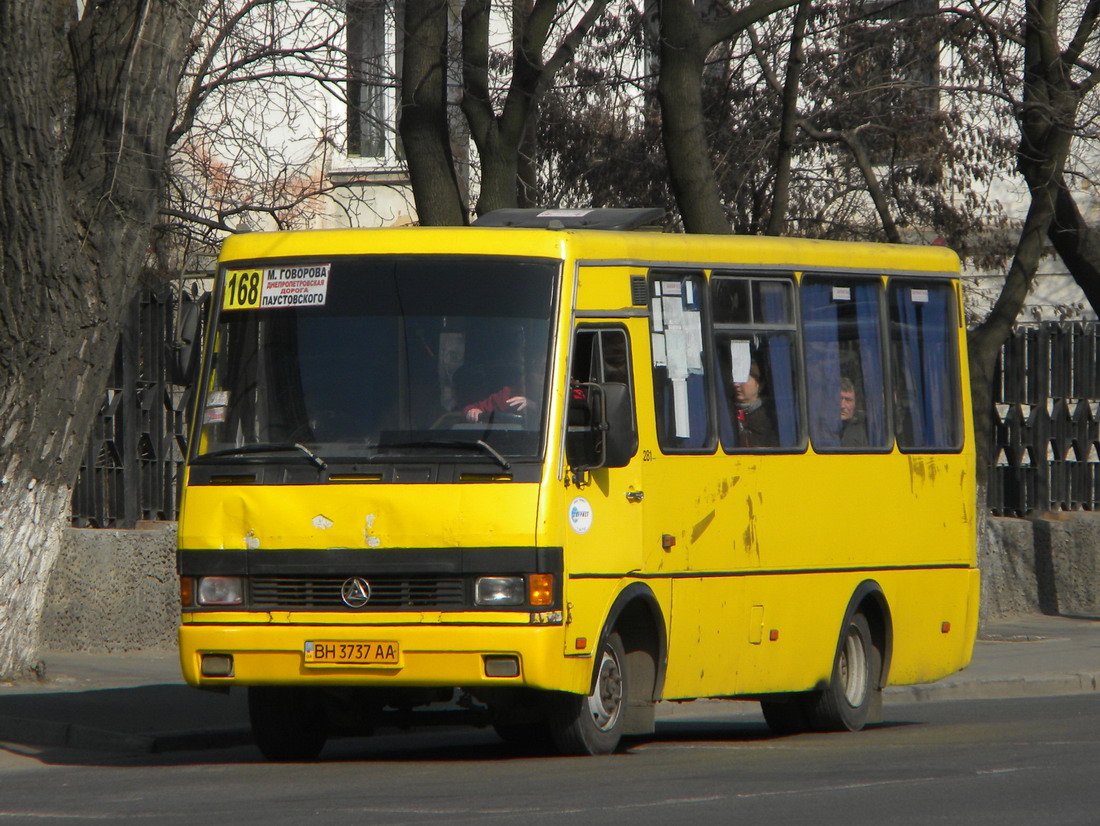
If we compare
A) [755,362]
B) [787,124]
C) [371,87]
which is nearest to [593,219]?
[755,362]

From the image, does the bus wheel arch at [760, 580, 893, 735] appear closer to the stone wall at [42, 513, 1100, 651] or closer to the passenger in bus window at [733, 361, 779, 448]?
the passenger in bus window at [733, 361, 779, 448]

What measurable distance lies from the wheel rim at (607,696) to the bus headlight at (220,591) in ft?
5.87

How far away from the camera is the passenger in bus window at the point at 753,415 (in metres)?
10.7

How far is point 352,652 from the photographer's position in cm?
910

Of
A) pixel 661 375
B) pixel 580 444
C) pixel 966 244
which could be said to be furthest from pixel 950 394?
pixel 966 244

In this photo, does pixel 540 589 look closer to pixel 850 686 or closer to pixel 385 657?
pixel 385 657

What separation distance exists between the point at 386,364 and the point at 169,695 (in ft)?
12.8

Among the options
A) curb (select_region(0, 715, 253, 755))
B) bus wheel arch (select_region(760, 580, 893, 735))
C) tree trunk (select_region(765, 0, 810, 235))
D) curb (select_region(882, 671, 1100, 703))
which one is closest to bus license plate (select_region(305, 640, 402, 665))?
curb (select_region(0, 715, 253, 755))

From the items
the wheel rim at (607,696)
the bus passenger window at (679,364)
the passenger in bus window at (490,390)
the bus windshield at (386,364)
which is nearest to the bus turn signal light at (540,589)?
the bus windshield at (386,364)

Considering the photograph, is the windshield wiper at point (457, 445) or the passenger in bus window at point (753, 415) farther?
the passenger in bus window at point (753, 415)

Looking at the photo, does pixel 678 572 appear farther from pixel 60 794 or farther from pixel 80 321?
pixel 80 321

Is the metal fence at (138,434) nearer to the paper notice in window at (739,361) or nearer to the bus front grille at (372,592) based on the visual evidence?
the paper notice in window at (739,361)

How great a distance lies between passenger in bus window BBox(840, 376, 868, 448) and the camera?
11492 millimetres

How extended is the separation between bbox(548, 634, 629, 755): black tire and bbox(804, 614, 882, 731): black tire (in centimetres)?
210
